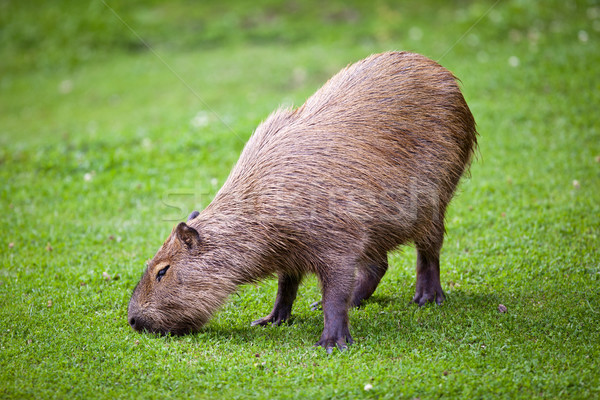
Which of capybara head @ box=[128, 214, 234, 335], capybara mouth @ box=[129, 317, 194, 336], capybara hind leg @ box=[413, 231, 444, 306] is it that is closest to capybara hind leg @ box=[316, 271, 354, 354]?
capybara head @ box=[128, 214, 234, 335]

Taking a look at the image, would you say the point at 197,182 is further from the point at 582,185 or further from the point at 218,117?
the point at 582,185

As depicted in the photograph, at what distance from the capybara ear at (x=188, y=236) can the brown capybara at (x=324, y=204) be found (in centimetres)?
1

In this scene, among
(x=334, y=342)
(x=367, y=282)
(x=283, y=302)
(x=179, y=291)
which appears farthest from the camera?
(x=367, y=282)

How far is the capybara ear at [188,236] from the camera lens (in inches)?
192

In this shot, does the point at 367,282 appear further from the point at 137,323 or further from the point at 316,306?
the point at 137,323

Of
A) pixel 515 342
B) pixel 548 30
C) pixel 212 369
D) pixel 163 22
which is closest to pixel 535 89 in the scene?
pixel 548 30

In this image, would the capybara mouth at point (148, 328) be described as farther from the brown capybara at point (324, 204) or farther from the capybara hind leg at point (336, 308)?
the capybara hind leg at point (336, 308)

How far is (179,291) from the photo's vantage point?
4941mm

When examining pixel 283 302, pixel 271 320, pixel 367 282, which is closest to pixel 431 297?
pixel 367 282

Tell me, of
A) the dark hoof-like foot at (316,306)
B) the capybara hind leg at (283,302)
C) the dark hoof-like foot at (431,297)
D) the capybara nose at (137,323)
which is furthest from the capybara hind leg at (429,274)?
the capybara nose at (137,323)

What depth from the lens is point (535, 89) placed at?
10328 millimetres

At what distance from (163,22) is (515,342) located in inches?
517

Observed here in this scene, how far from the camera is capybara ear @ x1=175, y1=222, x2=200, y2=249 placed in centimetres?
488

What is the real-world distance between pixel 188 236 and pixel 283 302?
1042mm
